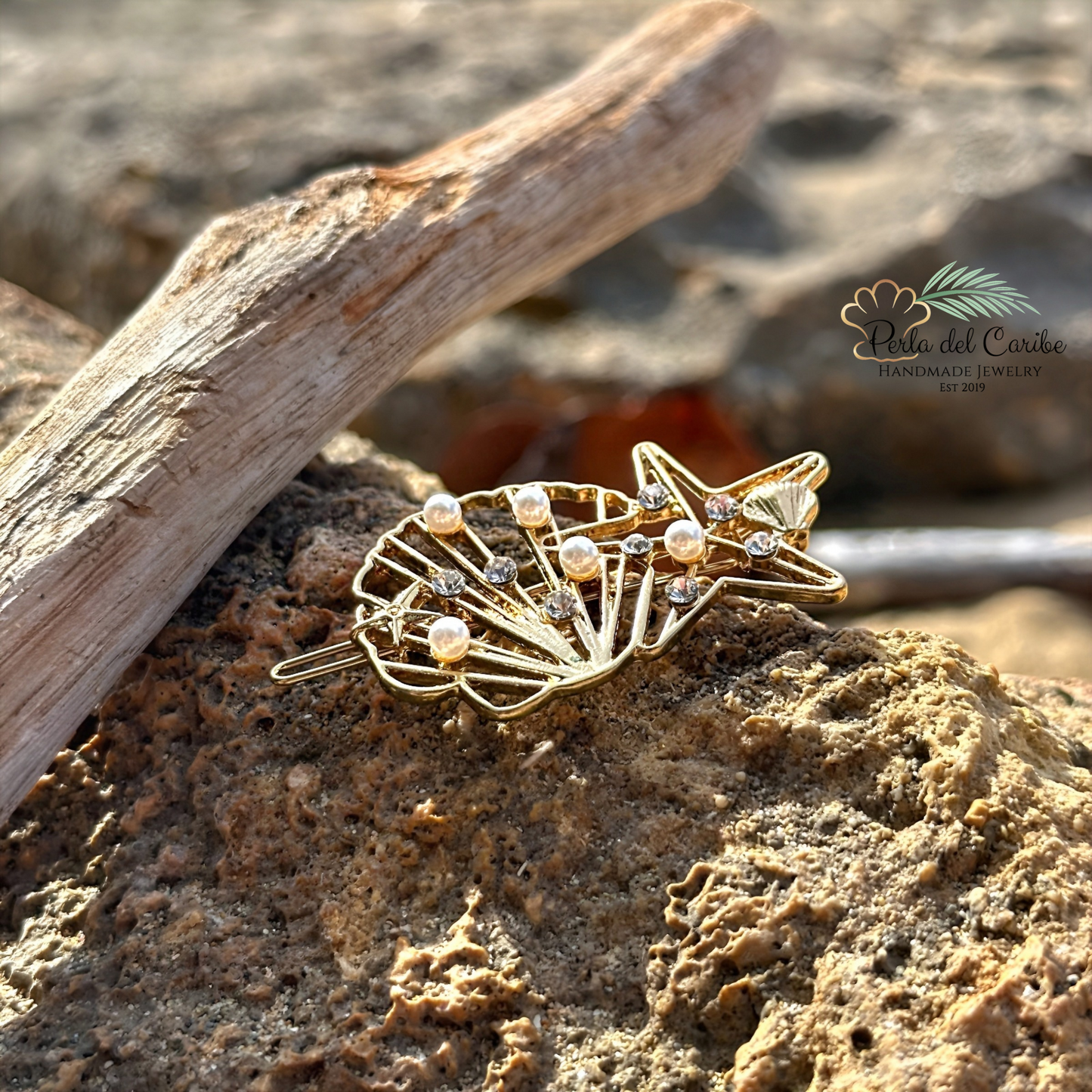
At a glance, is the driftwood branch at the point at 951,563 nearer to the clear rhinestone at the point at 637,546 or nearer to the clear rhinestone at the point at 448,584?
the clear rhinestone at the point at 637,546

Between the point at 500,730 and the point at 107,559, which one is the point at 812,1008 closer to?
the point at 500,730

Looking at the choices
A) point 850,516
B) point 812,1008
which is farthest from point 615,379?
point 812,1008

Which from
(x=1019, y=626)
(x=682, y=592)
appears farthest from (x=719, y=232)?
(x=682, y=592)

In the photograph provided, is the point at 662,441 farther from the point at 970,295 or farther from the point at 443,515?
the point at 443,515

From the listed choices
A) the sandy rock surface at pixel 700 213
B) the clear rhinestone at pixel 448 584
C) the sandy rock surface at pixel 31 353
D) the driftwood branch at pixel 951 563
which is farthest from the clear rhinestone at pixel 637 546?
the driftwood branch at pixel 951 563

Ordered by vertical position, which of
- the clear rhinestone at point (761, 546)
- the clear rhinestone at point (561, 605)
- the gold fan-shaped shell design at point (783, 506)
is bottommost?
the clear rhinestone at point (561, 605)

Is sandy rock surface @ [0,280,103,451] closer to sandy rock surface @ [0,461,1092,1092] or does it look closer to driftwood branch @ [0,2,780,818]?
driftwood branch @ [0,2,780,818]
